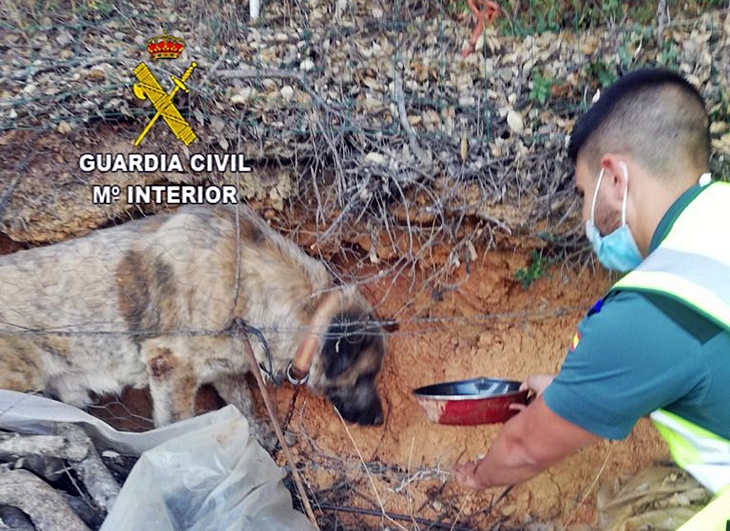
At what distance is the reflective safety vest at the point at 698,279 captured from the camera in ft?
5.95

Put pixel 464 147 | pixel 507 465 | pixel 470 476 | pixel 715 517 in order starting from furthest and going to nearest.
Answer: pixel 464 147
pixel 470 476
pixel 507 465
pixel 715 517

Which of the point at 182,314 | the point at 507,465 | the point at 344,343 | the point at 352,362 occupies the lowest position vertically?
the point at 352,362

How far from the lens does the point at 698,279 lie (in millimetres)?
1837

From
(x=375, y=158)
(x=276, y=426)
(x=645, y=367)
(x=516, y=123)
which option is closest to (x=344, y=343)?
(x=276, y=426)

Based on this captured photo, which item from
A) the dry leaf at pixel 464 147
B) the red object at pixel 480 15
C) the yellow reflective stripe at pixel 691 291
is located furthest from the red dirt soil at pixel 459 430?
the yellow reflective stripe at pixel 691 291

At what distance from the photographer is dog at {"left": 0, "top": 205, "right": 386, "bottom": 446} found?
4047mm

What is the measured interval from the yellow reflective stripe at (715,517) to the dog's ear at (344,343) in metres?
2.27

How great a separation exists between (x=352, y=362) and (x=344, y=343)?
14cm

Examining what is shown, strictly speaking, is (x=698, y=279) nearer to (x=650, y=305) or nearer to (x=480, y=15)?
(x=650, y=305)

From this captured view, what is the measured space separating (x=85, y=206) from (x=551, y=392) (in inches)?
137

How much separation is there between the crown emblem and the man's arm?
11.4 feet

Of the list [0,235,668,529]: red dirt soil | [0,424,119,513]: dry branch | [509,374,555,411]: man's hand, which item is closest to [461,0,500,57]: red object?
[0,235,668,529]: red dirt soil

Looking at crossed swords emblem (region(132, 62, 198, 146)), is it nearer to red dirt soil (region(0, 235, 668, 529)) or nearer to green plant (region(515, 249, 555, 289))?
red dirt soil (region(0, 235, 668, 529))

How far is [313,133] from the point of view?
4.06m
